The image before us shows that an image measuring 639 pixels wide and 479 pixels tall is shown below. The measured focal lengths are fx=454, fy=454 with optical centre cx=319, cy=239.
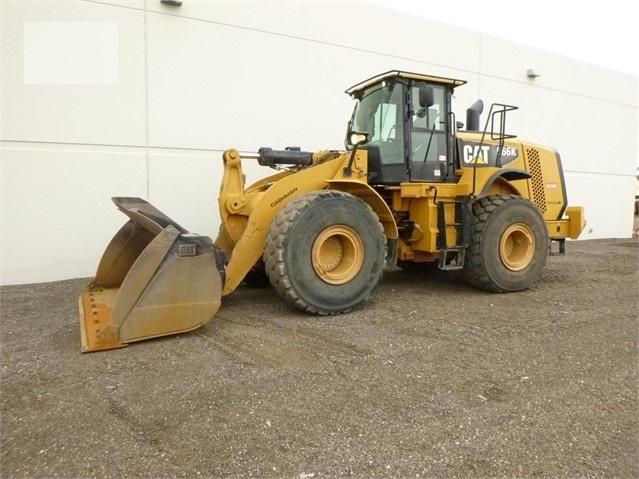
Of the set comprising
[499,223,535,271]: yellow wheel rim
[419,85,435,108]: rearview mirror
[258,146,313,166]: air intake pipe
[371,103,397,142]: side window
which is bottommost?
[499,223,535,271]: yellow wheel rim

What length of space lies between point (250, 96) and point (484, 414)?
242 inches

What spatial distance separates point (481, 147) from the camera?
572 centimetres

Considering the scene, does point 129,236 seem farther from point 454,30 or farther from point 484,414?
point 454,30

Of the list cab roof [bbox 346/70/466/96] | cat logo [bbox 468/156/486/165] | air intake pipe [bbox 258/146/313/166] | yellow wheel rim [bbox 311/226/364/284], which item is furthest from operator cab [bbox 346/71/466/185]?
yellow wheel rim [bbox 311/226/364/284]

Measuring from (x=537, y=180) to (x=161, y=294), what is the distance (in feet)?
17.1

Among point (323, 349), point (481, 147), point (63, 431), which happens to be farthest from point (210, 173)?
point (63, 431)

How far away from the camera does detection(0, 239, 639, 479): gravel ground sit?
2.04 metres

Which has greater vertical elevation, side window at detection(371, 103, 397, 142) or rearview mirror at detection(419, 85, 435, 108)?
rearview mirror at detection(419, 85, 435, 108)

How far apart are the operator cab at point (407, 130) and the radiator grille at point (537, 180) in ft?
4.79

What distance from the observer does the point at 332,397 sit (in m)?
2.63

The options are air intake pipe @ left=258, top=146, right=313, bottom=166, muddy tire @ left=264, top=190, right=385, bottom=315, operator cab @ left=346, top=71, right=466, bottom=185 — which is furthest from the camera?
operator cab @ left=346, top=71, right=466, bottom=185

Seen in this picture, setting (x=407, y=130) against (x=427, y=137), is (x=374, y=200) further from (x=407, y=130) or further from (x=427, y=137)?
(x=427, y=137)

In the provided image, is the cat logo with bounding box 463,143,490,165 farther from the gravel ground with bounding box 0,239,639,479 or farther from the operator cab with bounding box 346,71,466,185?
the gravel ground with bounding box 0,239,639,479

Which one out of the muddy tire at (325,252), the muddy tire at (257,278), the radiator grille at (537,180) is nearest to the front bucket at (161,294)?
the muddy tire at (325,252)
